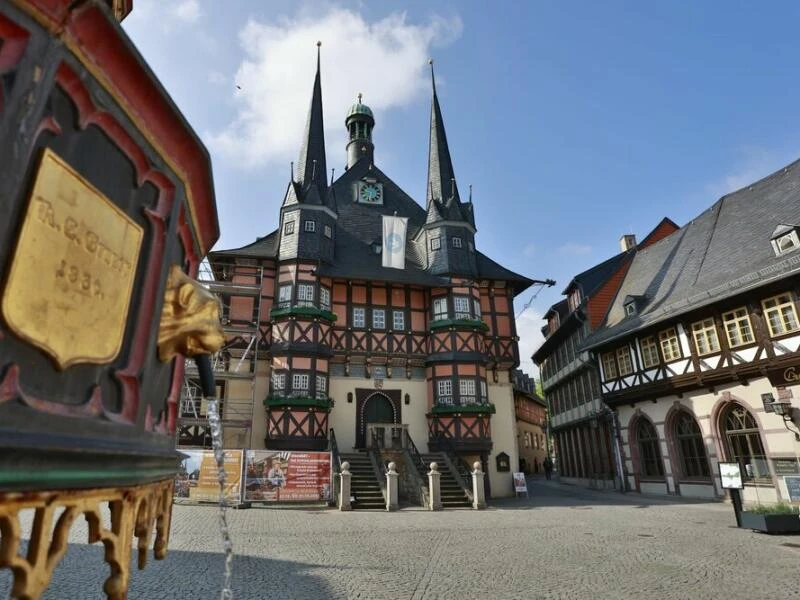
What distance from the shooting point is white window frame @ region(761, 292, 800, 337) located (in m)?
15.2

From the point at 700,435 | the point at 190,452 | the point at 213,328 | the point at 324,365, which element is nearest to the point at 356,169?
the point at 324,365

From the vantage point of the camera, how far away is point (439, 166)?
1128 inches

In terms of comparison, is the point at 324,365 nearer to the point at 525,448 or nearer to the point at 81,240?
the point at 81,240

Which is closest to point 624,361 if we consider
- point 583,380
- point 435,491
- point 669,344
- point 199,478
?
point 669,344

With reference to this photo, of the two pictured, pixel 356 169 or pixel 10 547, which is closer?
pixel 10 547

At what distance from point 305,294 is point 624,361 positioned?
1459 centimetres

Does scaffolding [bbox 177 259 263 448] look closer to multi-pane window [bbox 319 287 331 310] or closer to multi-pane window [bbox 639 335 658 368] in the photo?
multi-pane window [bbox 319 287 331 310]

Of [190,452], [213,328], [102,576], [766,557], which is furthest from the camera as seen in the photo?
[190,452]

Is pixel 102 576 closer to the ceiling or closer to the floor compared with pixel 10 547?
closer to the floor

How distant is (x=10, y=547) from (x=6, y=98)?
1.24m

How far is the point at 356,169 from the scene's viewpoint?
1234 inches

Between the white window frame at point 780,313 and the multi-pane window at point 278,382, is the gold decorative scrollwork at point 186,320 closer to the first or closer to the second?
the white window frame at point 780,313

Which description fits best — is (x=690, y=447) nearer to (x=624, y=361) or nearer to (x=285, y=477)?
(x=624, y=361)

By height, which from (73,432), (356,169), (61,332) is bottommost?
(73,432)
